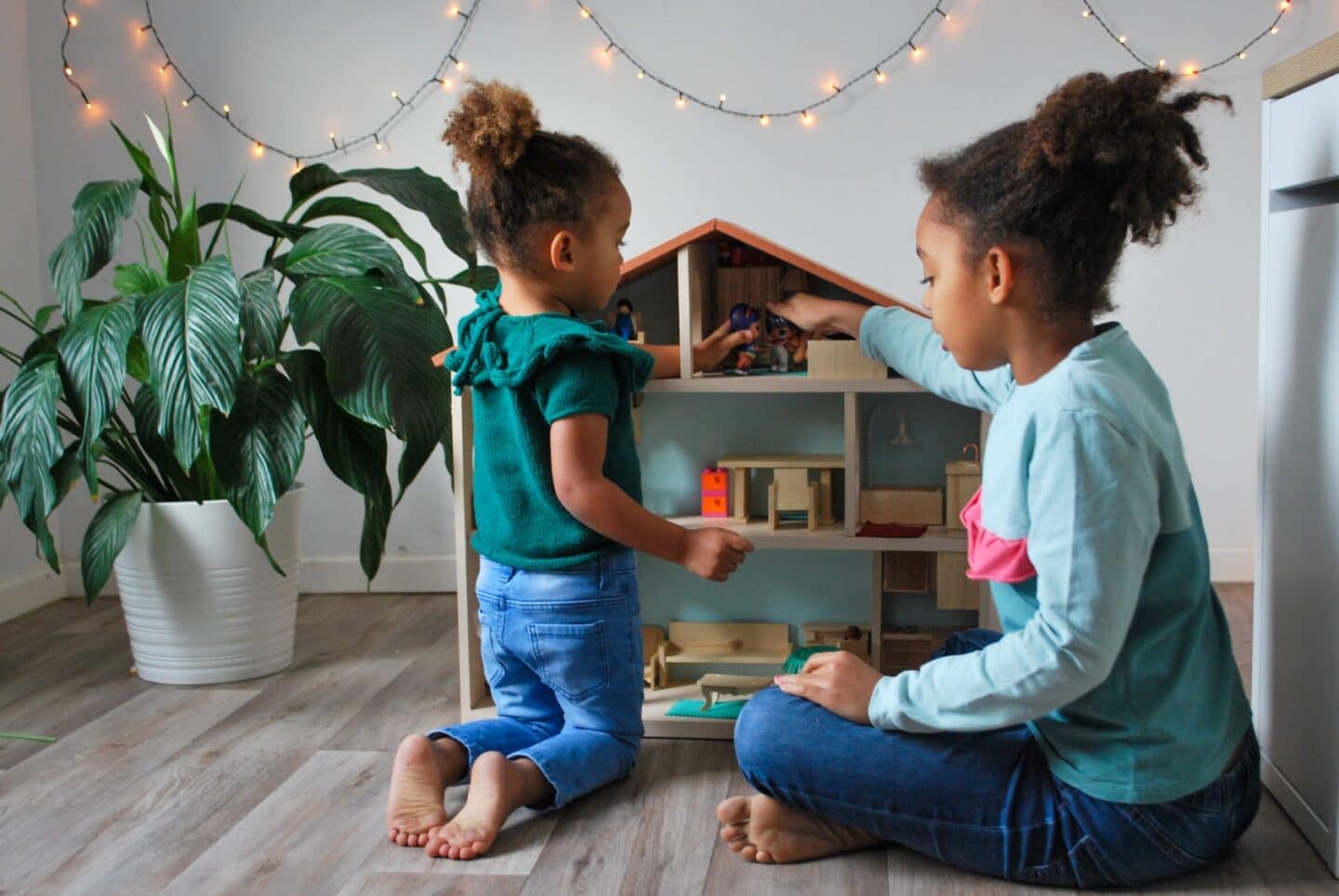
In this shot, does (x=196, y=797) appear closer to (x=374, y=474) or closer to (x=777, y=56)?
(x=374, y=474)

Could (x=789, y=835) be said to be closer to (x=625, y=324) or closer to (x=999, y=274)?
(x=999, y=274)

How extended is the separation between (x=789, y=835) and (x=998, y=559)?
1.19 ft

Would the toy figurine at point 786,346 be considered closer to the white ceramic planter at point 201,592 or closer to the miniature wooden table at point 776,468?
the miniature wooden table at point 776,468

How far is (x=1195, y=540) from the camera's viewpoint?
1.23 m

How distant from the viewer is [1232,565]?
8.41ft

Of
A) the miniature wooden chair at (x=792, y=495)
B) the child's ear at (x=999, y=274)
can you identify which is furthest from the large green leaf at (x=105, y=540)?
the child's ear at (x=999, y=274)

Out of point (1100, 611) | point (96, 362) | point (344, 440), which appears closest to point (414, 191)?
point (344, 440)

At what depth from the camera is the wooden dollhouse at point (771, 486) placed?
5.64ft

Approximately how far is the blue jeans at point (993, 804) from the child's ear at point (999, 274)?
1.40ft

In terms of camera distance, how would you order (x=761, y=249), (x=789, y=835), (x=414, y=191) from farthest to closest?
1. (x=414, y=191)
2. (x=761, y=249)
3. (x=789, y=835)

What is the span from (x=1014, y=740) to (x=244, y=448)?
1116 mm

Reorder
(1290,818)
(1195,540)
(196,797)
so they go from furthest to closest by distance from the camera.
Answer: (196,797) → (1290,818) → (1195,540)

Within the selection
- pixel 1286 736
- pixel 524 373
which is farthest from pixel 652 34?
pixel 1286 736

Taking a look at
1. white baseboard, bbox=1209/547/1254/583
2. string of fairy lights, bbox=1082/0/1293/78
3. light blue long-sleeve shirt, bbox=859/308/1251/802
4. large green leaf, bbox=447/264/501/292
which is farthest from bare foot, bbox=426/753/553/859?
string of fairy lights, bbox=1082/0/1293/78
